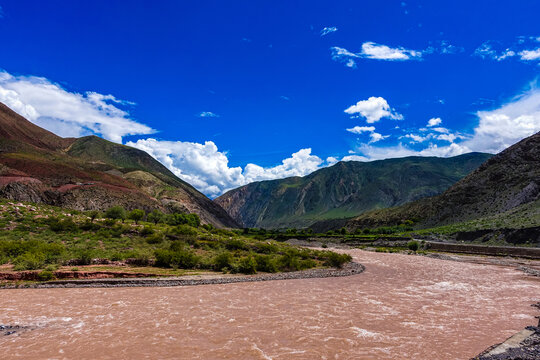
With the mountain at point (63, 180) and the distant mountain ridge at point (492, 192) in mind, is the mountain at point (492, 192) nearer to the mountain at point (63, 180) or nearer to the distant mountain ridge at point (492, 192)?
the distant mountain ridge at point (492, 192)

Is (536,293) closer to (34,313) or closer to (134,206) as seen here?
(34,313)

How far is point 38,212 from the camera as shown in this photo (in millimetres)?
41656

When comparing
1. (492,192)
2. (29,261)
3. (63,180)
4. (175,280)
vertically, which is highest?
(492,192)

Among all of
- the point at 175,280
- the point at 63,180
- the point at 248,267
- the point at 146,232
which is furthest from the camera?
the point at 63,180

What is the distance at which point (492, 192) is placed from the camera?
9550 centimetres

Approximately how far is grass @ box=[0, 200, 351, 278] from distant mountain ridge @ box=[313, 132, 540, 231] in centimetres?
7427

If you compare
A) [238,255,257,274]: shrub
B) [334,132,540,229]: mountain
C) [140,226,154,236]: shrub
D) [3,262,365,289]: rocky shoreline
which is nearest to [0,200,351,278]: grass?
[238,255,257,274]: shrub

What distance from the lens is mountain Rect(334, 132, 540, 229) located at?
84.4 meters

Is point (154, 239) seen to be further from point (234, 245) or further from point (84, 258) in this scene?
point (84, 258)

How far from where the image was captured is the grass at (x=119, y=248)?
2672 centimetres

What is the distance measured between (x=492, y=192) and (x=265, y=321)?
355ft

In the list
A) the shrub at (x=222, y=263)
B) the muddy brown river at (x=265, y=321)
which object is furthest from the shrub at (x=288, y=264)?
the muddy brown river at (x=265, y=321)

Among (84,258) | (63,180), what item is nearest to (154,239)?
(84,258)

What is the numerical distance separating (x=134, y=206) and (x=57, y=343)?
83.3 metres
